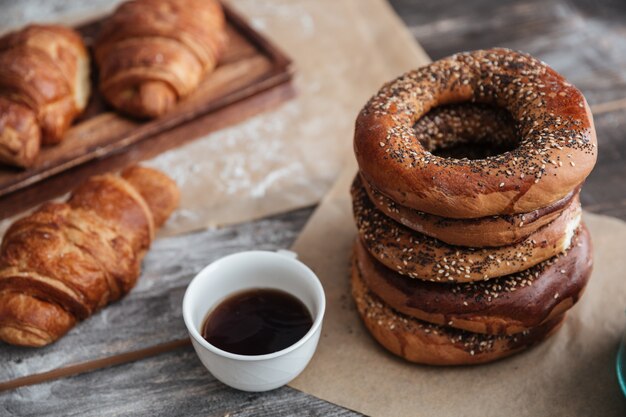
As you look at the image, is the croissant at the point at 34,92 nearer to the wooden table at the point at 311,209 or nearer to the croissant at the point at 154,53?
the croissant at the point at 154,53

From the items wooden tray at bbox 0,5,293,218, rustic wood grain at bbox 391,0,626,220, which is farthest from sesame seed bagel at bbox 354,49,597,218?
wooden tray at bbox 0,5,293,218

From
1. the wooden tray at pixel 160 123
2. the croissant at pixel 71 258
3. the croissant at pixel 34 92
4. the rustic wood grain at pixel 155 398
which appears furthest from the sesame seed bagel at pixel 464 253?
the croissant at pixel 34 92

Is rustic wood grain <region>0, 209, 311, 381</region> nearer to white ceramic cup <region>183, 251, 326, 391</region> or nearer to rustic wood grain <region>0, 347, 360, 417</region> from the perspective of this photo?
rustic wood grain <region>0, 347, 360, 417</region>

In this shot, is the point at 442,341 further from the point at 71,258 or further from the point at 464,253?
the point at 71,258

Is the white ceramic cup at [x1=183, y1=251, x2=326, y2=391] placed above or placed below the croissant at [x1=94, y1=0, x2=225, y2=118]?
below

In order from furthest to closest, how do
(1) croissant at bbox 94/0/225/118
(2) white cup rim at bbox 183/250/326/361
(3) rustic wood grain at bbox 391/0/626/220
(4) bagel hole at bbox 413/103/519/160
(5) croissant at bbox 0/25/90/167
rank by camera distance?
1. (3) rustic wood grain at bbox 391/0/626/220
2. (1) croissant at bbox 94/0/225/118
3. (5) croissant at bbox 0/25/90/167
4. (4) bagel hole at bbox 413/103/519/160
5. (2) white cup rim at bbox 183/250/326/361

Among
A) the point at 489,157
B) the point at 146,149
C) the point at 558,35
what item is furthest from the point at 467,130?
the point at 558,35
